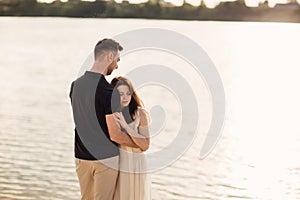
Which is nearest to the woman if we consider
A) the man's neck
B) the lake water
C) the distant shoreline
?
the man's neck

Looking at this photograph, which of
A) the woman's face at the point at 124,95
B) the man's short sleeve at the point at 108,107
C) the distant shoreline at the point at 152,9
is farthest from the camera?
the distant shoreline at the point at 152,9

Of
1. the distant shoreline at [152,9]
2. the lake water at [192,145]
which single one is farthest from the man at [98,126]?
the distant shoreline at [152,9]

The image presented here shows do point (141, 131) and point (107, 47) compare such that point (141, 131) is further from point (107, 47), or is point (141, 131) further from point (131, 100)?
point (107, 47)

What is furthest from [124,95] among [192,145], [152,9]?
[152,9]

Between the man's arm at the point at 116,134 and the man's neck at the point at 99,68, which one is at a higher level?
the man's neck at the point at 99,68

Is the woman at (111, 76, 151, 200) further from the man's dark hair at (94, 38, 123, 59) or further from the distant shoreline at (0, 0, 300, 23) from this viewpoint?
the distant shoreline at (0, 0, 300, 23)

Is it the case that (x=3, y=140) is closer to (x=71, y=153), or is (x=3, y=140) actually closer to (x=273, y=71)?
(x=71, y=153)

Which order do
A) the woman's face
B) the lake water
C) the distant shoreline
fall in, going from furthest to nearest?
the distant shoreline
the lake water
the woman's face

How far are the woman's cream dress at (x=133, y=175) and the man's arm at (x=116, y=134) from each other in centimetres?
7

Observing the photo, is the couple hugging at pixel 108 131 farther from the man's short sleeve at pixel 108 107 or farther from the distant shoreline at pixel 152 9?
the distant shoreline at pixel 152 9

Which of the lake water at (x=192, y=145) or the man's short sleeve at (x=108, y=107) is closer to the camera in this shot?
the man's short sleeve at (x=108, y=107)

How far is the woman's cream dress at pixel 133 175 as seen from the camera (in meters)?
3.98

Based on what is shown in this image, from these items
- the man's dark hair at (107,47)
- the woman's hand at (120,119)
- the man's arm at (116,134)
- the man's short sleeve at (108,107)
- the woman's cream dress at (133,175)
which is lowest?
the woman's cream dress at (133,175)

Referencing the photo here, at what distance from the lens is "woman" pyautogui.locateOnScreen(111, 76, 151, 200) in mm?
3906
